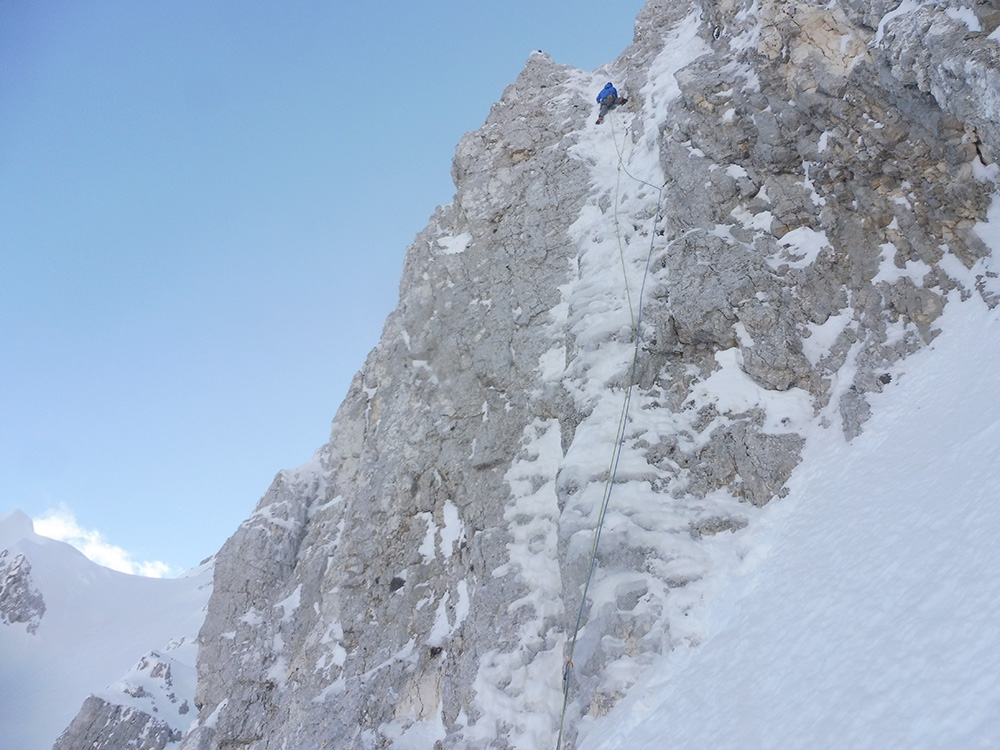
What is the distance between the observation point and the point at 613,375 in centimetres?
1365

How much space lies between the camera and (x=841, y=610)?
6.99 metres

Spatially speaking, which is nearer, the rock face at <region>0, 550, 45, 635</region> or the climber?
the climber

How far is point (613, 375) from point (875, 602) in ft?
24.7

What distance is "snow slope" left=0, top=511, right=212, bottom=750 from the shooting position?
1797 inches

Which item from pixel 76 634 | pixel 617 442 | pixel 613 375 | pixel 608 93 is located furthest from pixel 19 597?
pixel 617 442

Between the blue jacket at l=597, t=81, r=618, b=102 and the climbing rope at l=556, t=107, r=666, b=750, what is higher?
the blue jacket at l=597, t=81, r=618, b=102

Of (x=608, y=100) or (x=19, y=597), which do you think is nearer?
(x=608, y=100)

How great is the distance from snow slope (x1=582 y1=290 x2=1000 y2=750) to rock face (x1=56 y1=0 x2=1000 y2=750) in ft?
1.96

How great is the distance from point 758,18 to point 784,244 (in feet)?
18.4

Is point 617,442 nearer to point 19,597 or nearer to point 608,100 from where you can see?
point 608,100

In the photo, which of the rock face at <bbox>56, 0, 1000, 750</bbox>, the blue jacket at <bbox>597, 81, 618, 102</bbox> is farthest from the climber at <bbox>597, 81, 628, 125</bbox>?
the rock face at <bbox>56, 0, 1000, 750</bbox>

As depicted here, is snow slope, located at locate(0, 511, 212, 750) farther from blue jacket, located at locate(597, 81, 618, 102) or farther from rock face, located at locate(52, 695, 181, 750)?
blue jacket, located at locate(597, 81, 618, 102)

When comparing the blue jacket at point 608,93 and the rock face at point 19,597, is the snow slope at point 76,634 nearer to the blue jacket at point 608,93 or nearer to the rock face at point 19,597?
the rock face at point 19,597

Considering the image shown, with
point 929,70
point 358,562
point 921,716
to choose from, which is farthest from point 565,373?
point 921,716
